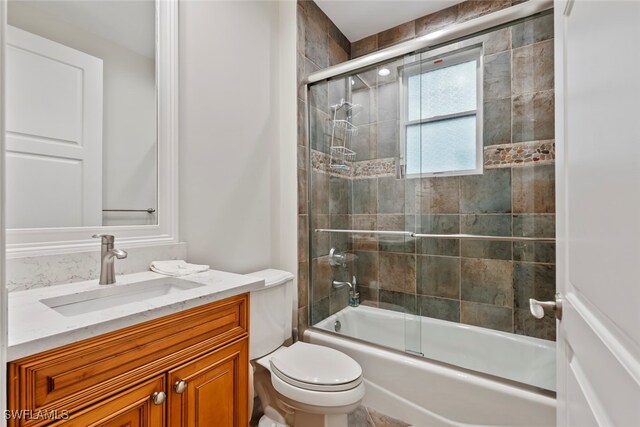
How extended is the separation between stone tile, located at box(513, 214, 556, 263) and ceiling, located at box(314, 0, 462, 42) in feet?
5.28

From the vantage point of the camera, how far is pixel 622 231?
0.42 metres

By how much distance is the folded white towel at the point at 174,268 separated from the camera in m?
1.25

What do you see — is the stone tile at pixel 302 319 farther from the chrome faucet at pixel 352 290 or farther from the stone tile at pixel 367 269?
the stone tile at pixel 367 269

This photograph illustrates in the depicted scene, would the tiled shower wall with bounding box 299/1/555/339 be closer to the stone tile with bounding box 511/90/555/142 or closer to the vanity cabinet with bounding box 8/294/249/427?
the stone tile with bounding box 511/90/555/142

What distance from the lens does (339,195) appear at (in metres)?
2.24

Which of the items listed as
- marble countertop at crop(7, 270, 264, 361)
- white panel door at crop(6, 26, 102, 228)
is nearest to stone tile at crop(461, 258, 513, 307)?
marble countertop at crop(7, 270, 264, 361)

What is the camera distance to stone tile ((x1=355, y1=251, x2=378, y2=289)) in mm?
2232

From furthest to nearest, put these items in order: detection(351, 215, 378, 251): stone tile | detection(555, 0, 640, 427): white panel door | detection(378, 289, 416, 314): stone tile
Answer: detection(351, 215, 378, 251): stone tile → detection(378, 289, 416, 314): stone tile → detection(555, 0, 640, 427): white panel door

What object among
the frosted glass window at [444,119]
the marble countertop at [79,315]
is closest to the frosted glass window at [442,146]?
the frosted glass window at [444,119]

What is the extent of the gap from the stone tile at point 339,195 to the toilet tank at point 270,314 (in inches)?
27.8

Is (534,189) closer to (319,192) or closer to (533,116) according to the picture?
(533,116)

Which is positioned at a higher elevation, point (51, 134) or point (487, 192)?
point (51, 134)

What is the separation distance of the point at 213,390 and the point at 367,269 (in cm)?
144

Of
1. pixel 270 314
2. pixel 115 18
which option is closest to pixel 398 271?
pixel 270 314
